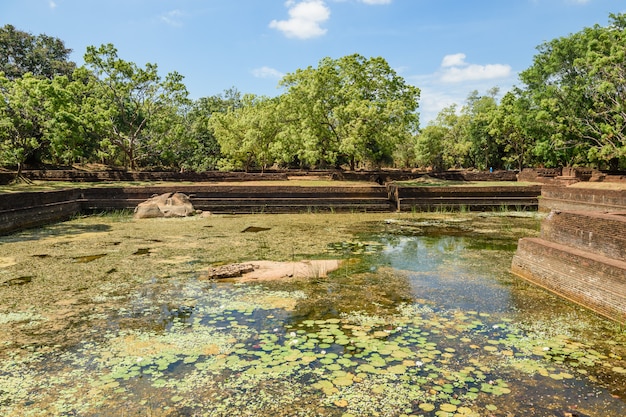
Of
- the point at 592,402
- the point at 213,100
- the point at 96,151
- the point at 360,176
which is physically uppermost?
the point at 213,100

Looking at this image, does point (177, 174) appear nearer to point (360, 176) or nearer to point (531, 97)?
point (360, 176)

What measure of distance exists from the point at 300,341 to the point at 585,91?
92.6 ft

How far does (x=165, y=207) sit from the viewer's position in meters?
16.6

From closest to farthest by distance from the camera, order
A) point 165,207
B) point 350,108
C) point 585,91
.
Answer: point 165,207 → point 350,108 → point 585,91

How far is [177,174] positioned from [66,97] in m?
6.54

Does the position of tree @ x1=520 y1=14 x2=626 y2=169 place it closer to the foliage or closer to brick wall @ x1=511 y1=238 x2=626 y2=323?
the foliage

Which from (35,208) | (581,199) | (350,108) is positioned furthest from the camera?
(350,108)

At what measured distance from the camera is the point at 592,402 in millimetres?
3605

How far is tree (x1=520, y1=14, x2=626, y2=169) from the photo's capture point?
23500 mm

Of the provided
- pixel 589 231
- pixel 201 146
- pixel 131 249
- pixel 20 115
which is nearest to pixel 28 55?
pixel 201 146

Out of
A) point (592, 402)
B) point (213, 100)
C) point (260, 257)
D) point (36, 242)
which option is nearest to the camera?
point (592, 402)

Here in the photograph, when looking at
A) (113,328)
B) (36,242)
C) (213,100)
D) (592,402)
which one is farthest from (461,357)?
(213,100)

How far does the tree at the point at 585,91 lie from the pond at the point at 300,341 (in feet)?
64.9

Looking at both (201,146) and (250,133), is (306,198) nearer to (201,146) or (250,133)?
(250,133)
